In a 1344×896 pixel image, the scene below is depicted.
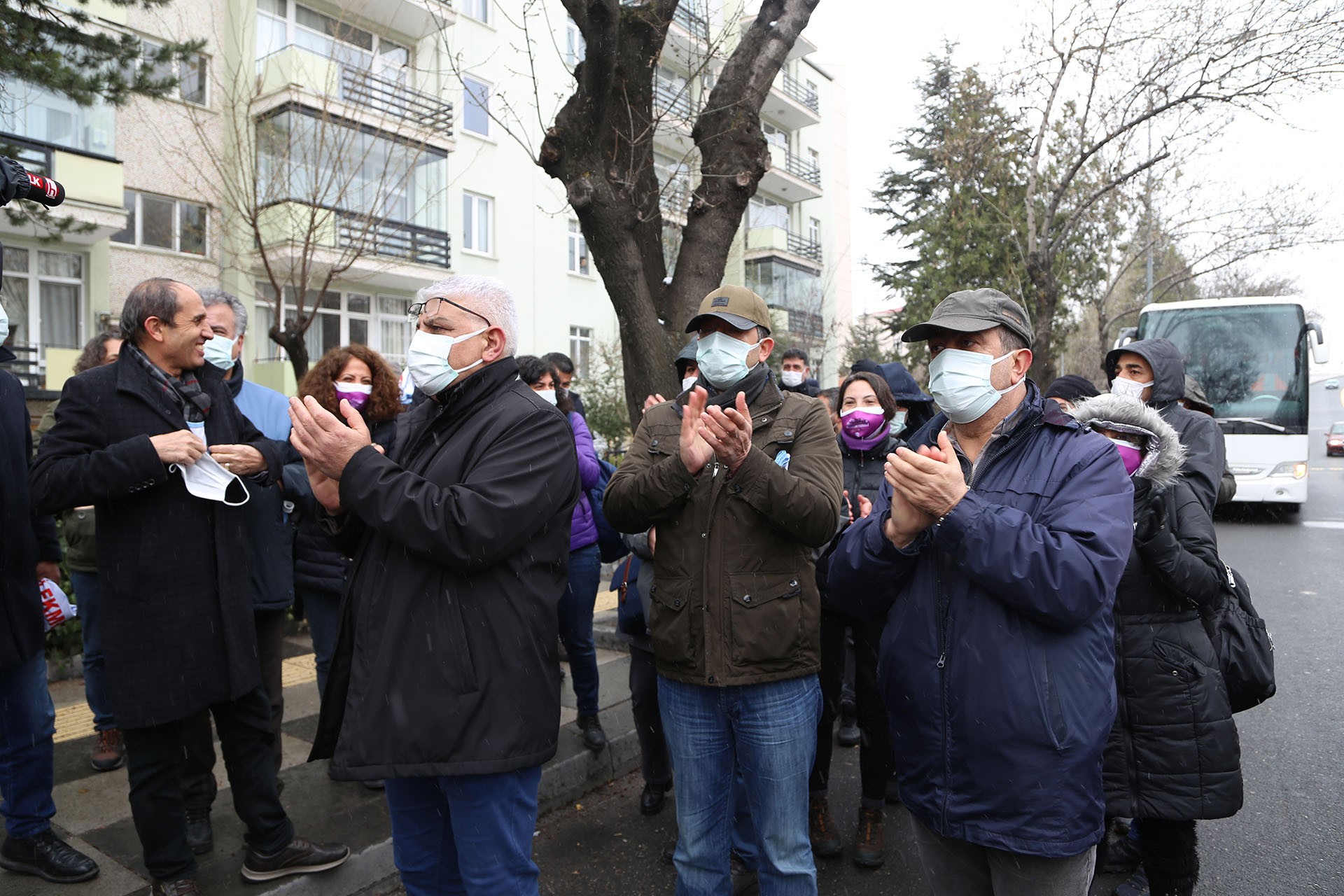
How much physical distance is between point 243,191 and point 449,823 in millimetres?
10666

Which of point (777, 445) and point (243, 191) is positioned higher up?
point (243, 191)

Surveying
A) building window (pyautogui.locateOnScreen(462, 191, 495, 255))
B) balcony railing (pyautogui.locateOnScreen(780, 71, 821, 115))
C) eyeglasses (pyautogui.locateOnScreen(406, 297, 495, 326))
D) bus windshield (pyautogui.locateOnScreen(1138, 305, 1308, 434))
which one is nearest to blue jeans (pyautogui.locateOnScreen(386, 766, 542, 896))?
eyeglasses (pyautogui.locateOnScreen(406, 297, 495, 326))

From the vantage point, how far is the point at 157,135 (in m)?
15.1

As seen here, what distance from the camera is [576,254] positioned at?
25.2m

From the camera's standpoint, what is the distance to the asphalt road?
11.9ft

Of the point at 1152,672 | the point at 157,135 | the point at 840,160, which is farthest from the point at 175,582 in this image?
the point at 840,160

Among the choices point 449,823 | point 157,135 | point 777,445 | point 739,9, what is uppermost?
point 157,135

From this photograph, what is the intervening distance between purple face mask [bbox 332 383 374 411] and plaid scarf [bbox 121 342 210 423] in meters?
0.72

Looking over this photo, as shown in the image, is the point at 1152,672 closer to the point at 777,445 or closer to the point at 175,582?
the point at 777,445

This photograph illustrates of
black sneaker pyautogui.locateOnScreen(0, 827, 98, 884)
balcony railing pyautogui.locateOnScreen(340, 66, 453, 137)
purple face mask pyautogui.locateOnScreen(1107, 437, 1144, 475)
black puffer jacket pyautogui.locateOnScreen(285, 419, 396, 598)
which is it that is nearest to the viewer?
purple face mask pyautogui.locateOnScreen(1107, 437, 1144, 475)

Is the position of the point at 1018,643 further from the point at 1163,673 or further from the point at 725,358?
Result: the point at 725,358

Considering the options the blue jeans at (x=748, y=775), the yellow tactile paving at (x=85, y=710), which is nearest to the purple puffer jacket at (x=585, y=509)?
the yellow tactile paving at (x=85, y=710)

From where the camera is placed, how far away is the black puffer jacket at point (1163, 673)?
2863 mm

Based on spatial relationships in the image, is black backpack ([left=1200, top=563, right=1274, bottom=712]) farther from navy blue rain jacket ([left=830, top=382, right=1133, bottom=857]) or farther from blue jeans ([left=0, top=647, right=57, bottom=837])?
blue jeans ([left=0, top=647, right=57, bottom=837])
